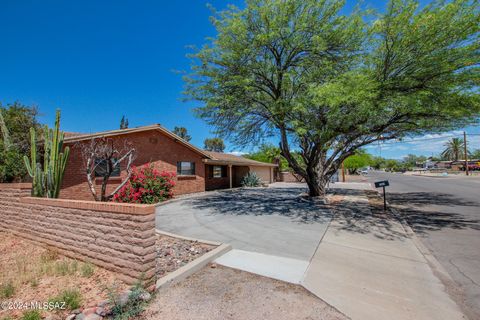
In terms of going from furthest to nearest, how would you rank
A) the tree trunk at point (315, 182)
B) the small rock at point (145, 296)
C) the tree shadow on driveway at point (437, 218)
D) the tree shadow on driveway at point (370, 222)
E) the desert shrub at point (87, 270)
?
the tree trunk at point (315, 182) < the tree shadow on driveway at point (437, 218) < the tree shadow on driveway at point (370, 222) < the desert shrub at point (87, 270) < the small rock at point (145, 296)

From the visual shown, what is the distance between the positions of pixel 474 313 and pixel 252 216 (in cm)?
668

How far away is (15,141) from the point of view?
45.4ft

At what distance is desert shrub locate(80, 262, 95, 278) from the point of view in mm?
3938

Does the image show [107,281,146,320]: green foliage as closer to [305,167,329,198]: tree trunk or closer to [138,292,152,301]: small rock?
[138,292,152,301]: small rock

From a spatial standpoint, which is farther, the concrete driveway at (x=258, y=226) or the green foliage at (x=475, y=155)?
the green foliage at (x=475, y=155)

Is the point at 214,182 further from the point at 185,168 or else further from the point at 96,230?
the point at 96,230

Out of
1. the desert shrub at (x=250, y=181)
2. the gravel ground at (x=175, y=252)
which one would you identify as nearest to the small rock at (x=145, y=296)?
the gravel ground at (x=175, y=252)

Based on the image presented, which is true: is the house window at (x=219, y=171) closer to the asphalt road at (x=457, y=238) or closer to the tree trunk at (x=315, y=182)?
the tree trunk at (x=315, y=182)

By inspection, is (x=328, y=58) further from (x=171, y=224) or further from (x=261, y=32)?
(x=171, y=224)

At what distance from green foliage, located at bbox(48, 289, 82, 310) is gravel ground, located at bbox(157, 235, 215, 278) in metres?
1.18

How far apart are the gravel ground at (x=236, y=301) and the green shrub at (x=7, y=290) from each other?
2182 mm

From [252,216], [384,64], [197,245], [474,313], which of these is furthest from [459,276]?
[384,64]

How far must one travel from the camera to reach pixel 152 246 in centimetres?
373

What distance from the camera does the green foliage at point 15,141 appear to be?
9141 millimetres
